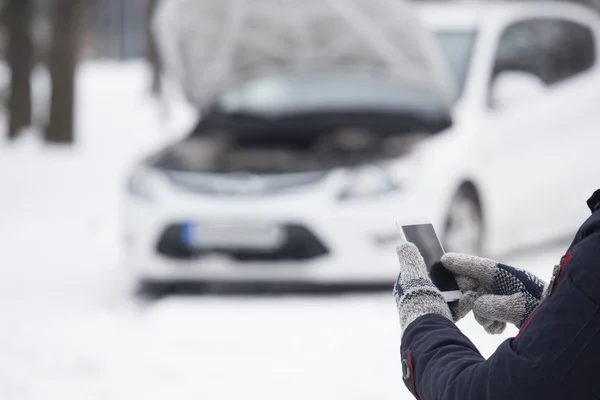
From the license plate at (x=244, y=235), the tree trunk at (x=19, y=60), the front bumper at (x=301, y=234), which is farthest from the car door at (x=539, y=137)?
the tree trunk at (x=19, y=60)

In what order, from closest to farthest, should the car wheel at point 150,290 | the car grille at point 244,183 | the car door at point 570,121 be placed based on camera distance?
the car grille at point 244,183 → the car wheel at point 150,290 → the car door at point 570,121

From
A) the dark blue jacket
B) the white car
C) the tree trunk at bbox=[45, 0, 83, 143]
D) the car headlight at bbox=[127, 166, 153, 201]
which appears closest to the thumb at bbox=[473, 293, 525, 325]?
the dark blue jacket

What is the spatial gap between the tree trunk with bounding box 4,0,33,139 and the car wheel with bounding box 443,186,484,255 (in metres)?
12.5

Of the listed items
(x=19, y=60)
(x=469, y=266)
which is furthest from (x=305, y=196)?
(x=19, y=60)

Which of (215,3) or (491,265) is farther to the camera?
(215,3)

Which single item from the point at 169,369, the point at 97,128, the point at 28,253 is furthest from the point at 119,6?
the point at 169,369

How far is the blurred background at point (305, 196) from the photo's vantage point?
4.59 m

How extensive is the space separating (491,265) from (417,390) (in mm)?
349

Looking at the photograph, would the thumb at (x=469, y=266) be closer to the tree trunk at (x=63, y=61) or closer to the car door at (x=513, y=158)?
the car door at (x=513, y=158)

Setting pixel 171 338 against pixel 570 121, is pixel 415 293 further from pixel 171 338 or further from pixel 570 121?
pixel 570 121

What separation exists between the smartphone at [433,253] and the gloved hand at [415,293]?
44 mm

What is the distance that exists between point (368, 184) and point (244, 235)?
29.0 inches

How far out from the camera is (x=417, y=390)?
5.35ft

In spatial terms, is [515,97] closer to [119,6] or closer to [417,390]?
[417,390]
